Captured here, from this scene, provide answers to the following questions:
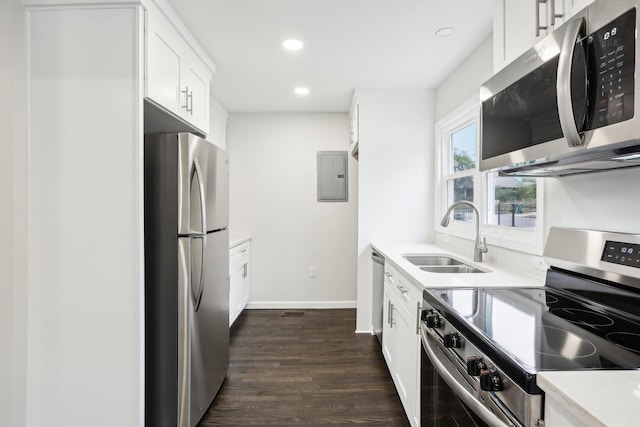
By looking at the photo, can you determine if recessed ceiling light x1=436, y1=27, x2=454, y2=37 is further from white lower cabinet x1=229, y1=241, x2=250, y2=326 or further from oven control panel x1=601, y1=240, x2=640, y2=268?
white lower cabinet x1=229, y1=241, x2=250, y2=326

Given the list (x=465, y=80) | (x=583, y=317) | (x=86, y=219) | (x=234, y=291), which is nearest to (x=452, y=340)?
(x=583, y=317)

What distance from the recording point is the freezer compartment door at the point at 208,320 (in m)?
1.81

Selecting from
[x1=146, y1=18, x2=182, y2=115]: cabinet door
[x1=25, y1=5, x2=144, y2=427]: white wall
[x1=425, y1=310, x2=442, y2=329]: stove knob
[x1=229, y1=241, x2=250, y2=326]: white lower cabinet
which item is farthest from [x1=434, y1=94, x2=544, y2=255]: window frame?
[x1=229, y1=241, x2=250, y2=326]: white lower cabinet

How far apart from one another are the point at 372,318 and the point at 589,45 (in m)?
2.82

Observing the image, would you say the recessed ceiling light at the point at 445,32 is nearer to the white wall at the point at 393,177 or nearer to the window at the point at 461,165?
the window at the point at 461,165

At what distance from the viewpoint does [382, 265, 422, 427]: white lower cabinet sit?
166cm

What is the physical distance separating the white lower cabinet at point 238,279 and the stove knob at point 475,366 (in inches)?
100

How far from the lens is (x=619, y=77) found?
75cm

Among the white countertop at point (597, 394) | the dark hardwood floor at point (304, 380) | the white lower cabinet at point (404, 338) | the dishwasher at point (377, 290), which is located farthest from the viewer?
the dishwasher at point (377, 290)

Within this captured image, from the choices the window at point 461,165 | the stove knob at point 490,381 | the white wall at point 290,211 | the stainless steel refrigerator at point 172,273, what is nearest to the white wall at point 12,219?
Answer: the stainless steel refrigerator at point 172,273

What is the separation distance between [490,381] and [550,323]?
1.21 feet

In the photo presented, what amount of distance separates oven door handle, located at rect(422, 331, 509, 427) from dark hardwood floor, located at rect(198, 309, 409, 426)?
3.24ft

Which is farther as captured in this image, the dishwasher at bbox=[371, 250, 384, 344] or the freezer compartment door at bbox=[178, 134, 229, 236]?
the dishwasher at bbox=[371, 250, 384, 344]

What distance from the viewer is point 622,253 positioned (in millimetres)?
1082
